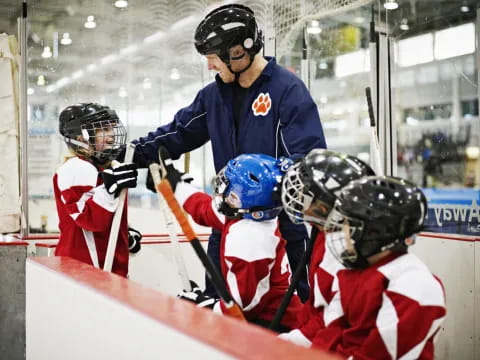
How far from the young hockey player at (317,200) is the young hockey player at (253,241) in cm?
14

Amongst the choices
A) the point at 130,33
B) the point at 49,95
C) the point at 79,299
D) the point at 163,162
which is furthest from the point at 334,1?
the point at 79,299

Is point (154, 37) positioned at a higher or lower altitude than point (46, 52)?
higher

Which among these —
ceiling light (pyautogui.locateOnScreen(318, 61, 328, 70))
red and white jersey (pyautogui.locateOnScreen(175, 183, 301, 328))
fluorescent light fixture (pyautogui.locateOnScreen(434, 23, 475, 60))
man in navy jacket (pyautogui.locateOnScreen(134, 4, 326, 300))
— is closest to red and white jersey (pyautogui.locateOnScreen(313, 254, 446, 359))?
red and white jersey (pyautogui.locateOnScreen(175, 183, 301, 328))

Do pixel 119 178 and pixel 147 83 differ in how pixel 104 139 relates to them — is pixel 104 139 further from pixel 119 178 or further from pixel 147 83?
pixel 147 83

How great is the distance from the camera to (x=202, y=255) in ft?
5.07

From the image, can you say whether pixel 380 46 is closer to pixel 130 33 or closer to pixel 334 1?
pixel 334 1

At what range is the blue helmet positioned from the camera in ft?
6.09

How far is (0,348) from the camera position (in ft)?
10.9

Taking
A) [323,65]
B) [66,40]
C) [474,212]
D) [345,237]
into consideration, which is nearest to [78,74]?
[66,40]

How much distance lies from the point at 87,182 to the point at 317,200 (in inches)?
47.0

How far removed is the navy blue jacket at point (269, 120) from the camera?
221 cm

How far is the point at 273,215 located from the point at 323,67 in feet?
11.0

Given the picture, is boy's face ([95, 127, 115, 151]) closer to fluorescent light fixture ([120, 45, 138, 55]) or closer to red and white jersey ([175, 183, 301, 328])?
red and white jersey ([175, 183, 301, 328])

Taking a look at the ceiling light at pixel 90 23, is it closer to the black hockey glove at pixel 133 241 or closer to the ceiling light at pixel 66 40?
the ceiling light at pixel 66 40
